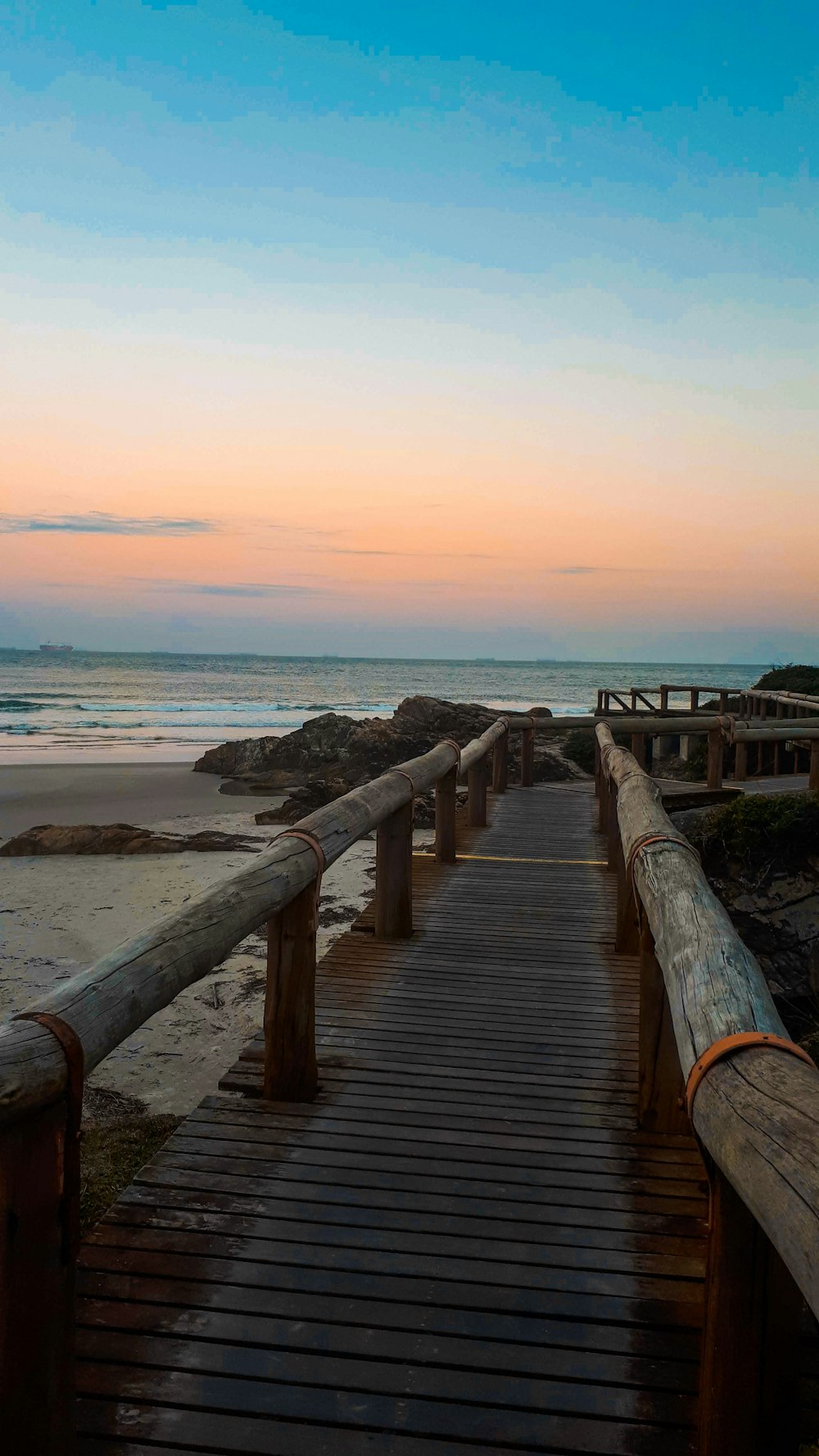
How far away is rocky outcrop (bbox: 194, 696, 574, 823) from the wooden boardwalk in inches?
475

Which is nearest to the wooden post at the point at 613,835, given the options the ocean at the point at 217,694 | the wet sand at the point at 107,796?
the wet sand at the point at 107,796

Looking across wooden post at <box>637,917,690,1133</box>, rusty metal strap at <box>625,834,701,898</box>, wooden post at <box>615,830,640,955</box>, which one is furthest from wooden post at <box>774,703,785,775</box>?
wooden post at <box>637,917,690,1133</box>

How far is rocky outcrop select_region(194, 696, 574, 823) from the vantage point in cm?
1700

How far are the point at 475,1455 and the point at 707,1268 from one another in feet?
1.98

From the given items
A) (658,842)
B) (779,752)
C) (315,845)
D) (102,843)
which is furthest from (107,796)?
(658,842)

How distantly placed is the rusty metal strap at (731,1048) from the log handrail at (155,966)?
105 centimetres

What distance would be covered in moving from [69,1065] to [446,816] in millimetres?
6084

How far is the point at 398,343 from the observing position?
16.0 meters

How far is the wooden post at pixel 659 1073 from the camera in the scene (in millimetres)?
3131

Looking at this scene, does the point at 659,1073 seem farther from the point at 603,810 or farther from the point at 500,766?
the point at 500,766

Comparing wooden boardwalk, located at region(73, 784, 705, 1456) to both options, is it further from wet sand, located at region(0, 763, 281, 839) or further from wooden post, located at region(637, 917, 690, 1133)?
wet sand, located at region(0, 763, 281, 839)

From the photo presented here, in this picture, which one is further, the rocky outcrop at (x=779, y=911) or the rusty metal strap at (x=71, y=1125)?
the rocky outcrop at (x=779, y=911)

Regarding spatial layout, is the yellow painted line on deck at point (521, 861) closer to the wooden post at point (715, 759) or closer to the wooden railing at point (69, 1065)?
the wooden post at point (715, 759)

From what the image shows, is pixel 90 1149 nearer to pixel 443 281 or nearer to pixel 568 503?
pixel 443 281
